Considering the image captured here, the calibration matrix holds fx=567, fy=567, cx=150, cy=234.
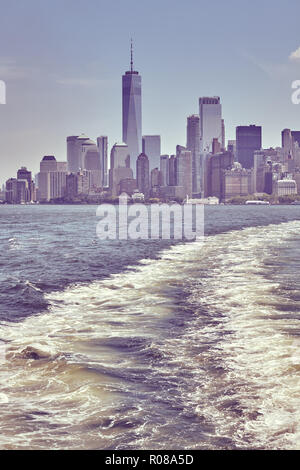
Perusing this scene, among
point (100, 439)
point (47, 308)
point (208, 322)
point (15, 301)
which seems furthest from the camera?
point (15, 301)

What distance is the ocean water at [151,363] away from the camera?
9859 mm

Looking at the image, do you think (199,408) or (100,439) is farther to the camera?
(199,408)

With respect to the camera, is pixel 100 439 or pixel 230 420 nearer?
pixel 100 439

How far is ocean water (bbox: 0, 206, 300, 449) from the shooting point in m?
9.86

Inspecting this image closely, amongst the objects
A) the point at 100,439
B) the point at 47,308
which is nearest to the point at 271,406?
the point at 100,439

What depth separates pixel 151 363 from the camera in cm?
1390

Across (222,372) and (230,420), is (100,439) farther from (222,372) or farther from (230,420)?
(222,372)

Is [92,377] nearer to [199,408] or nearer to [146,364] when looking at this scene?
[146,364]

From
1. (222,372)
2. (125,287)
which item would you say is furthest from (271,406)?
(125,287)

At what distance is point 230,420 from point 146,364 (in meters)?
3.92

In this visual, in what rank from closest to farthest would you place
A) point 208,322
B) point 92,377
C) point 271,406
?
point 271,406
point 92,377
point 208,322
